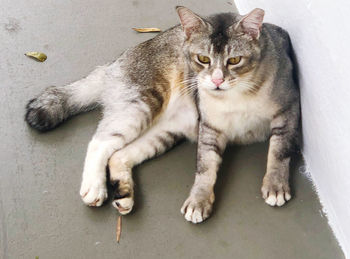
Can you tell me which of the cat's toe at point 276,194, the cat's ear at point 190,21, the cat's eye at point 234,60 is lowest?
the cat's toe at point 276,194

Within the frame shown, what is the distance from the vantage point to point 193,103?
2584 mm

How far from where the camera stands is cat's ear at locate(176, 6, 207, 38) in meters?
2.13

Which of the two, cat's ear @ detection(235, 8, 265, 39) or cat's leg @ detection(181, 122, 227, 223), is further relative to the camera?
cat's leg @ detection(181, 122, 227, 223)

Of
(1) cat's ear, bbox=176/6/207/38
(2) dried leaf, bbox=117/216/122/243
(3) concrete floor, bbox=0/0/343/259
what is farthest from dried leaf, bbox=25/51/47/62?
(2) dried leaf, bbox=117/216/122/243

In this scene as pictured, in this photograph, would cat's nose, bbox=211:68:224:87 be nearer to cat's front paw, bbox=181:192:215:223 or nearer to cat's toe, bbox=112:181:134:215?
cat's front paw, bbox=181:192:215:223

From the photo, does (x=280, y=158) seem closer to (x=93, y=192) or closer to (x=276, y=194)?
(x=276, y=194)

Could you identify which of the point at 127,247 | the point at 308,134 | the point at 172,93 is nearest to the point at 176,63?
the point at 172,93

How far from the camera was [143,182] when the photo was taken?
240cm

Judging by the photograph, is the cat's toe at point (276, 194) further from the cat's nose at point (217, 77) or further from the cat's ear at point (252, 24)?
the cat's ear at point (252, 24)

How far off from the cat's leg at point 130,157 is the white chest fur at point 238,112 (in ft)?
1.02

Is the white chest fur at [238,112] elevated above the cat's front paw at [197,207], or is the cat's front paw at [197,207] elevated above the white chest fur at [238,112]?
the white chest fur at [238,112]

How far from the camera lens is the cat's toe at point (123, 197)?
2189 millimetres

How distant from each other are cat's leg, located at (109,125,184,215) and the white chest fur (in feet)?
1.02

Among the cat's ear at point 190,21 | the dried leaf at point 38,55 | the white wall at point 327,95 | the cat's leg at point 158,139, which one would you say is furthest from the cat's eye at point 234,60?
the dried leaf at point 38,55
